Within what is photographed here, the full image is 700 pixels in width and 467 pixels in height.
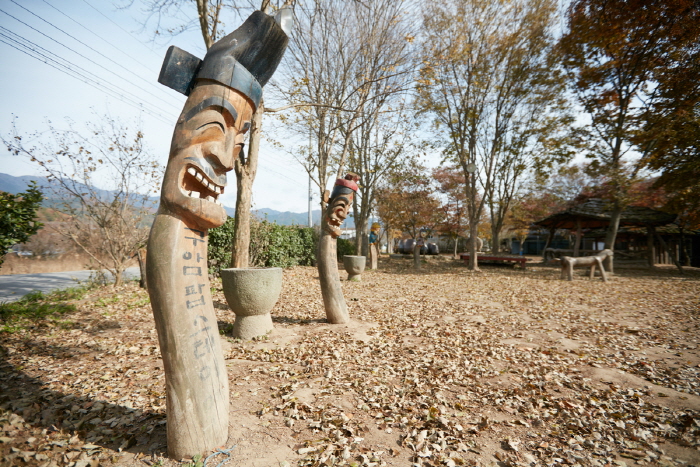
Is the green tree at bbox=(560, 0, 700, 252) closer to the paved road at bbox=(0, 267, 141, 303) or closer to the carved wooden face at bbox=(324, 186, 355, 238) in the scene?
the carved wooden face at bbox=(324, 186, 355, 238)

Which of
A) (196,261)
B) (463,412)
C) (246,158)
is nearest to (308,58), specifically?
(246,158)

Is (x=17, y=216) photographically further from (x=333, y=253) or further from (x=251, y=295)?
(x=333, y=253)

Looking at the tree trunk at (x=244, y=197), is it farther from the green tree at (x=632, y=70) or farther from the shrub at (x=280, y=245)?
the green tree at (x=632, y=70)

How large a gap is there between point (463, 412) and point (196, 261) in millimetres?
2701

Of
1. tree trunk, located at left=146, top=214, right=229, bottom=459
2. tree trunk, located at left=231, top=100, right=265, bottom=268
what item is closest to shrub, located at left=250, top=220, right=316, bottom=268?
tree trunk, located at left=231, top=100, right=265, bottom=268

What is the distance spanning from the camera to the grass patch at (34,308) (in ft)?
16.1

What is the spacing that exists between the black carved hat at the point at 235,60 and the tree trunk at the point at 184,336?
1031mm

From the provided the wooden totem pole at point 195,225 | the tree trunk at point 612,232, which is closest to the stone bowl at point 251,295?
the wooden totem pole at point 195,225

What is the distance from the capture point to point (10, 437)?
7.73ft

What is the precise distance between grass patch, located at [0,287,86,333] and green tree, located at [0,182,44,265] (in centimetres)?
85

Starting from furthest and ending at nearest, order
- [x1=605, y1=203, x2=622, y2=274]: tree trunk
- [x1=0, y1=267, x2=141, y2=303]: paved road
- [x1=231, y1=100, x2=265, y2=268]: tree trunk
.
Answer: [x1=605, y1=203, x2=622, y2=274]: tree trunk
[x1=0, y1=267, x2=141, y2=303]: paved road
[x1=231, y1=100, x2=265, y2=268]: tree trunk

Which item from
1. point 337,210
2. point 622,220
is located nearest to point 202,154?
point 337,210

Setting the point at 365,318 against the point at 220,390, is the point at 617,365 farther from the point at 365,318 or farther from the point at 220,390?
the point at 220,390

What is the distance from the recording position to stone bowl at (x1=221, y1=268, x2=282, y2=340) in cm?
441
